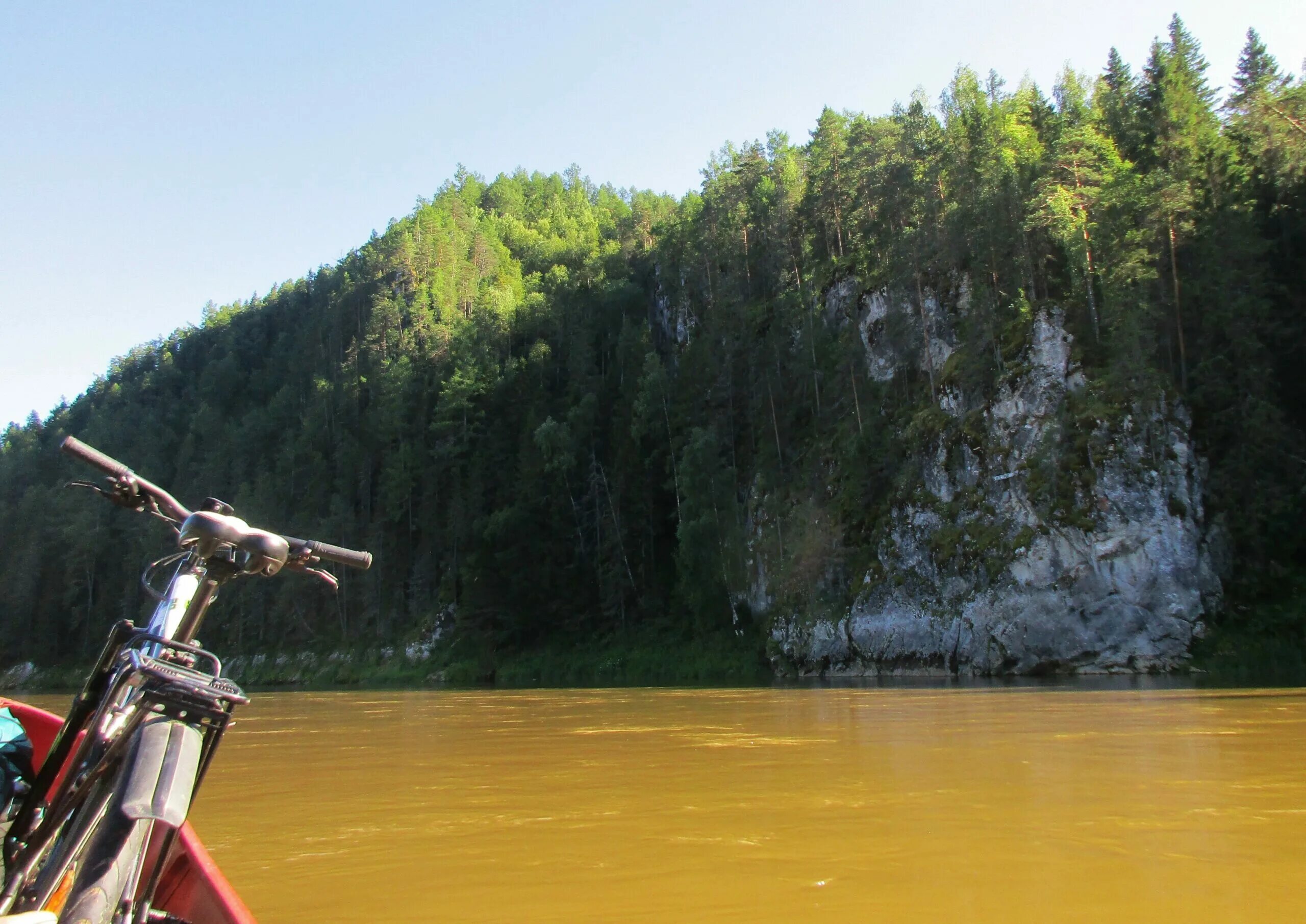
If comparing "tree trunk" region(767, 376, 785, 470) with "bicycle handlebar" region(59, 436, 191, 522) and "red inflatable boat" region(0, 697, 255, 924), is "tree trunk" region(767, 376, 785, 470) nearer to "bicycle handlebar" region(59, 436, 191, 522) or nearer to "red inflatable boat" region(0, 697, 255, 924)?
"bicycle handlebar" region(59, 436, 191, 522)

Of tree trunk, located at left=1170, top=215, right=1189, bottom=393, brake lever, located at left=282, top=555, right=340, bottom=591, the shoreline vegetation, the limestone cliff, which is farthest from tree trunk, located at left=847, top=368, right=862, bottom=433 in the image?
brake lever, located at left=282, top=555, right=340, bottom=591

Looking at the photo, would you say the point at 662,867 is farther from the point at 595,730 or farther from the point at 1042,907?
the point at 595,730

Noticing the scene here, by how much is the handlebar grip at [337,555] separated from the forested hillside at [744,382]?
2675cm

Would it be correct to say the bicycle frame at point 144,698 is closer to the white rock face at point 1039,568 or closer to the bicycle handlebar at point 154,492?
the bicycle handlebar at point 154,492

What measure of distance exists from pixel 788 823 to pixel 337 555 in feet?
12.5

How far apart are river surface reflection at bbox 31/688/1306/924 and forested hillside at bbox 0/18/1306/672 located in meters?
19.4

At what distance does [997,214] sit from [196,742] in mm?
35374

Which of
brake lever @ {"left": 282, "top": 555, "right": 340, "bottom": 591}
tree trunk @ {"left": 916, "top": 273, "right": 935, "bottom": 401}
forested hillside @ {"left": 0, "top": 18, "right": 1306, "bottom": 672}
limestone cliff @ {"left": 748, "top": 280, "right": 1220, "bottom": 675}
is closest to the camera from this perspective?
brake lever @ {"left": 282, "top": 555, "right": 340, "bottom": 591}

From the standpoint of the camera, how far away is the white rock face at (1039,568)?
2502 cm

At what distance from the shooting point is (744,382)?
144 ft

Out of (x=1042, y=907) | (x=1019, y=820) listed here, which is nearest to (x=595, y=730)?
(x=1019, y=820)

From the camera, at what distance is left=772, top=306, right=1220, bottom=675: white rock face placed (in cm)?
2502

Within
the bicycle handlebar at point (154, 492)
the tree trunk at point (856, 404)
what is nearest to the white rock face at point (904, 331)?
the tree trunk at point (856, 404)

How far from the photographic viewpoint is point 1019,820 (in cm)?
558
